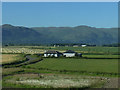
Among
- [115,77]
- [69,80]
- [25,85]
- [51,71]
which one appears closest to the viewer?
[25,85]

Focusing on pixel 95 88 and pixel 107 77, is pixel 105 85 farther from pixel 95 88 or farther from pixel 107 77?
pixel 107 77

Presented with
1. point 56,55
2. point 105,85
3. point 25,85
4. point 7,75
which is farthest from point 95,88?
point 56,55

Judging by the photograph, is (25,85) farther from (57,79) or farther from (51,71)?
(51,71)

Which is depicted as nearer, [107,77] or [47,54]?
[107,77]

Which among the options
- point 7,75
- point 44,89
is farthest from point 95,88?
point 7,75

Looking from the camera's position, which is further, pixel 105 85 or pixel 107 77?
pixel 107 77

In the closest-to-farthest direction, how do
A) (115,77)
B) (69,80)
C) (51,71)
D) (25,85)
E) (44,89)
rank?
1. (44,89)
2. (25,85)
3. (69,80)
4. (115,77)
5. (51,71)

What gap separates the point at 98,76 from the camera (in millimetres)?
32719

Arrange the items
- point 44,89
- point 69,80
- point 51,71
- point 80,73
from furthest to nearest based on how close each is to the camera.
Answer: point 51,71 → point 80,73 → point 69,80 → point 44,89

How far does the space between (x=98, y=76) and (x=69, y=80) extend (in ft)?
16.5

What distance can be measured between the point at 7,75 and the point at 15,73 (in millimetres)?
1928

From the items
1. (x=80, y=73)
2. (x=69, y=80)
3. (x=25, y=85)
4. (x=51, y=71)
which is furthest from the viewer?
(x=51, y=71)

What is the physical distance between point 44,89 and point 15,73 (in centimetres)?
1317

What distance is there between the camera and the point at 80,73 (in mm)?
35062
